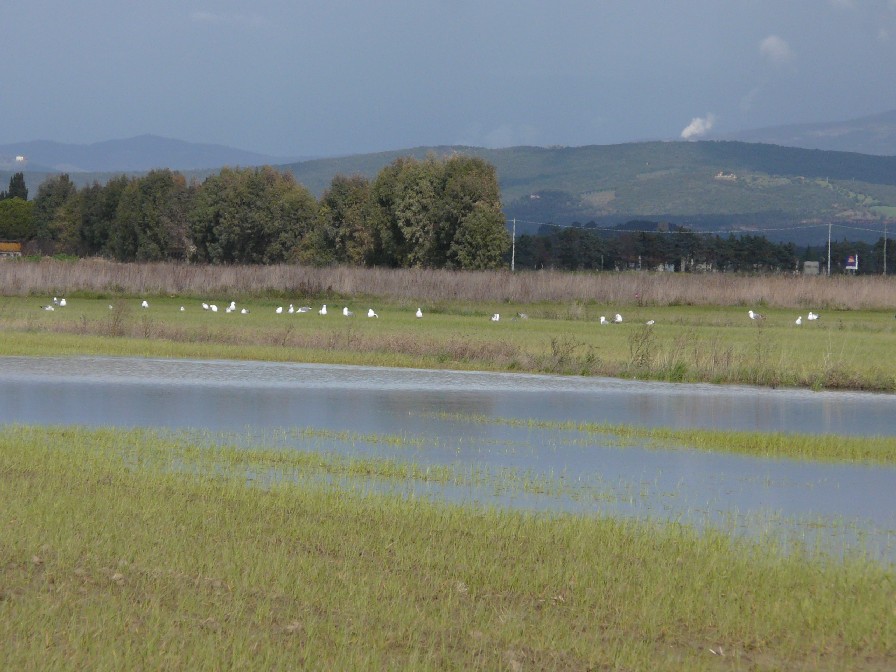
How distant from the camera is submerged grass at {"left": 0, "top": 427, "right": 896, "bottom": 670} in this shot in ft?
25.3

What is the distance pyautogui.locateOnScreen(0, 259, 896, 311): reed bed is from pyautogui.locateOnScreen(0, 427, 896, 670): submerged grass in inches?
1860

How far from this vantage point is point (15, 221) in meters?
134

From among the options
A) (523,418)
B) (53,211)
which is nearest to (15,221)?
(53,211)

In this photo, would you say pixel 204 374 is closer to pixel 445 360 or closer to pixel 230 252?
pixel 445 360

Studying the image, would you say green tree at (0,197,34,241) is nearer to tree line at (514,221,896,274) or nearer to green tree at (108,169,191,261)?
green tree at (108,169,191,261)

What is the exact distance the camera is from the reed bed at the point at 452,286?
58812 mm

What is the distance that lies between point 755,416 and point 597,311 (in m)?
33.1

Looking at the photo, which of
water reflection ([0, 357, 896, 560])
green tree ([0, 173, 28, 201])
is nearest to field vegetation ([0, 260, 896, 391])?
water reflection ([0, 357, 896, 560])

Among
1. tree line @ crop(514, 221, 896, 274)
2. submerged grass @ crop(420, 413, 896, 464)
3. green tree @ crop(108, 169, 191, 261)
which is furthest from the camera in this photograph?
tree line @ crop(514, 221, 896, 274)

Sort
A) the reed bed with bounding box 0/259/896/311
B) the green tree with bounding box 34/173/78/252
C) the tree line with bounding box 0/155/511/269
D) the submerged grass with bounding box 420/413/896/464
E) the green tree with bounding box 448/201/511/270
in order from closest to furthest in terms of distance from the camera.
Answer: the submerged grass with bounding box 420/413/896/464 → the reed bed with bounding box 0/259/896/311 → the green tree with bounding box 448/201/511/270 → the tree line with bounding box 0/155/511/269 → the green tree with bounding box 34/173/78/252

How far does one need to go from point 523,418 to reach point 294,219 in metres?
77.6

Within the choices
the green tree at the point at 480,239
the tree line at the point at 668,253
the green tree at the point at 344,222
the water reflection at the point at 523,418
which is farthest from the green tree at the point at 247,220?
the water reflection at the point at 523,418

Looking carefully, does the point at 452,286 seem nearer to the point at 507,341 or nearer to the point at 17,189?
the point at 507,341

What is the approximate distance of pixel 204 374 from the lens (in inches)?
1066
